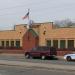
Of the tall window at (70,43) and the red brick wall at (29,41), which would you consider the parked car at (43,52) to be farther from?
the red brick wall at (29,41)

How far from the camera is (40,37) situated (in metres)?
66.6

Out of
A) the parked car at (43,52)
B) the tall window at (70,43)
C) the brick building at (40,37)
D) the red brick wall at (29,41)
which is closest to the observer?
the parked car at (43,52)

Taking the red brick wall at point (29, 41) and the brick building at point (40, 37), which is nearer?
the brick building at point (40, 37)

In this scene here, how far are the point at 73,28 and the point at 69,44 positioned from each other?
3.10 m

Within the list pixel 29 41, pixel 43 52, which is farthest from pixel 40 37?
pixel 43 52

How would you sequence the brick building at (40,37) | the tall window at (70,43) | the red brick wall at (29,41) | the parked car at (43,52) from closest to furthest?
the parked car at (43,52) → the tall window at (70,43) → the brick building at (40,37) → the red brick wall at (29,41)

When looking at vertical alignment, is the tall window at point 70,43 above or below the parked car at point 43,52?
above

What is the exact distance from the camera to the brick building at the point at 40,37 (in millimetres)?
60938

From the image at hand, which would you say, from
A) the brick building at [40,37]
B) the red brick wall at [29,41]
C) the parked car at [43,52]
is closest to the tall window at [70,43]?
the brick building at [40,37]

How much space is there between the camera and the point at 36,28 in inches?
2682

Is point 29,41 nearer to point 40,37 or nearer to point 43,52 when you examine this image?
point 40,37

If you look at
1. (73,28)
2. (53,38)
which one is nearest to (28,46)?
(53,38)

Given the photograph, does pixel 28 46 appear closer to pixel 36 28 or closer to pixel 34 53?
pixel 36 28

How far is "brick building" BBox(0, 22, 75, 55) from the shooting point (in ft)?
200
